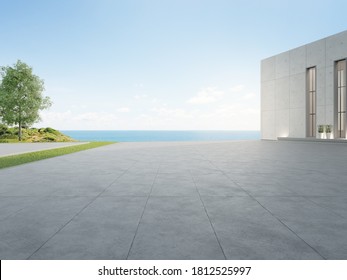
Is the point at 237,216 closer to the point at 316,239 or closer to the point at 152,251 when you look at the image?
the point at 316,239

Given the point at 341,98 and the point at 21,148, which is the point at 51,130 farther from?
the point at 341,98

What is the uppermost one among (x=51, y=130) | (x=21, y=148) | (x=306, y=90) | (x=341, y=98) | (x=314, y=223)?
(x=306, y=90)

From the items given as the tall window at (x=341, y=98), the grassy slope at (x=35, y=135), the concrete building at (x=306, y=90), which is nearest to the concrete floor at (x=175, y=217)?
the tall window at (x=341, y=98)

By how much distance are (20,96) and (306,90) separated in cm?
4113

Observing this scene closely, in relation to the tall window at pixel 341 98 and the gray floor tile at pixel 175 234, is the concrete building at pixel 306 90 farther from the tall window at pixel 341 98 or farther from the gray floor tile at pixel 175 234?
the gray floor tile at pixel 175 234

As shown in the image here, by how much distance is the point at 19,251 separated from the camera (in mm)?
3650

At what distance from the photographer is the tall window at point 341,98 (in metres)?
29.2

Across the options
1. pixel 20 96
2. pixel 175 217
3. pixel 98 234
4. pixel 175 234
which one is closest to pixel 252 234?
pixel 175 234

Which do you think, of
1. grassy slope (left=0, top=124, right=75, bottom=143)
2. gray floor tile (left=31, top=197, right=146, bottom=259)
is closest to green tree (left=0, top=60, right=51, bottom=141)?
grassy slope (left=0, top=124, right=75, bottom=143)

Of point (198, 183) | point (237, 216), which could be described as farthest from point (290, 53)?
point (237, 216)

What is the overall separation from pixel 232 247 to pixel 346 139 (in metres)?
29.5

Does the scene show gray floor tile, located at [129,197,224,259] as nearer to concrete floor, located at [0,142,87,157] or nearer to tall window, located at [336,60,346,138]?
concrete floor, located at [0,142,87,157]

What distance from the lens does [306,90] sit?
33062 mm

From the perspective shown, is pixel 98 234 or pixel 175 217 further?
pixel 175 217
